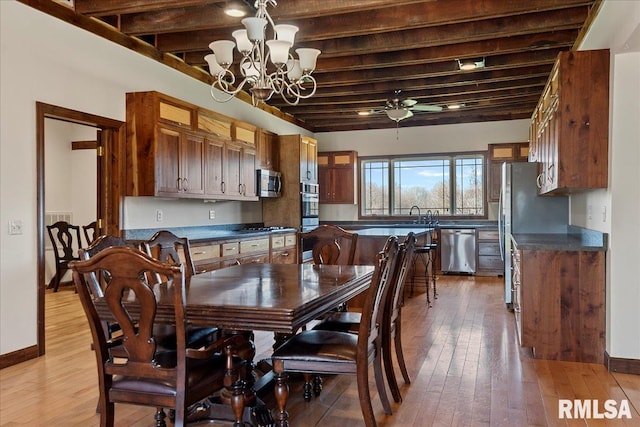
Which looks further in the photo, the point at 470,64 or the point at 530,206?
the point at 470,64

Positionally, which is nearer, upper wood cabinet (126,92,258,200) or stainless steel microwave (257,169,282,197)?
upper wood cabinet (126,92,258,200)

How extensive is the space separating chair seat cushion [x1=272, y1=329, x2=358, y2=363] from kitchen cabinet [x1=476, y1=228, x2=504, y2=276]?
5.88 metres

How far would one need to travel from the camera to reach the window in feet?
28.5

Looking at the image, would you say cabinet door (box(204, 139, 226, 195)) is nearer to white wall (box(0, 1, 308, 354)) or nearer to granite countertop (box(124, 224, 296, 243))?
granite countertop (box(124, 224, 296, 243))

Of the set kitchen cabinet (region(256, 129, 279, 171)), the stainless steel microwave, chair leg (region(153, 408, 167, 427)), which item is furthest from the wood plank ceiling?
chair leg (region(153, 408, 167, 427))

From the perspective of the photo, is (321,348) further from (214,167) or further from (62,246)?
(62,246)

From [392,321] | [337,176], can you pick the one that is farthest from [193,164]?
[337,176]

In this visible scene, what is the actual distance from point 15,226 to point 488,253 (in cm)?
659

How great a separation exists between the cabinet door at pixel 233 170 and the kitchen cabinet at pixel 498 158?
436cm

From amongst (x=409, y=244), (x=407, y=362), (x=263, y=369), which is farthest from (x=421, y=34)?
→ (x=263, y=369)

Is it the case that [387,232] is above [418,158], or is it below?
below

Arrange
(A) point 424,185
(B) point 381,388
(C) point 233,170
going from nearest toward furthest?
1. (B) point 381,388
2. (C) point 233,170
3. (A) point 424,185

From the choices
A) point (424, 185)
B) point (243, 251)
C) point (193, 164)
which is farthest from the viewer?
point (424, 185)

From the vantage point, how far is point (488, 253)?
7.95 m
